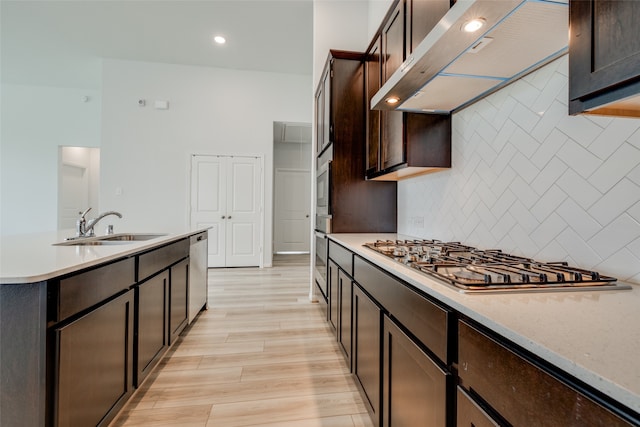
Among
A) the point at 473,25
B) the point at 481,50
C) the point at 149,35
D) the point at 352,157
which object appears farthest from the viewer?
the point at 149,35

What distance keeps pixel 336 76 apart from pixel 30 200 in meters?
6.59

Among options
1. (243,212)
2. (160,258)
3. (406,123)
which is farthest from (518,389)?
(243,212)

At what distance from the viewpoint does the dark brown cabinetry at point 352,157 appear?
2641 mm

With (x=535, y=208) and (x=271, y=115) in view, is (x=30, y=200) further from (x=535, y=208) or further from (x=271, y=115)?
(x=535, y=208)

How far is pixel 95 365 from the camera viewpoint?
1.15 metres

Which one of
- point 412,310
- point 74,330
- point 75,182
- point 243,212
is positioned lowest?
point 74,330

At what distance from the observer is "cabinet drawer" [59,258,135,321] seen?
99cm

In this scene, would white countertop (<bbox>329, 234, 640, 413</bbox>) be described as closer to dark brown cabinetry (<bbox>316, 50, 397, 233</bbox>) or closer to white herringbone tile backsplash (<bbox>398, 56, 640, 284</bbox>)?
white herringbone tile backsplash (<bbox>398, 56, 640, 284</bbox>)

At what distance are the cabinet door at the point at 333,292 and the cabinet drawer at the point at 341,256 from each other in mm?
72

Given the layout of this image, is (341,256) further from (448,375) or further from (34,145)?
(34,145)

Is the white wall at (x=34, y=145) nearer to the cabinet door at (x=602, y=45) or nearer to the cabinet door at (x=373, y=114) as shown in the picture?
the cabinet door at (x=373, y=114)

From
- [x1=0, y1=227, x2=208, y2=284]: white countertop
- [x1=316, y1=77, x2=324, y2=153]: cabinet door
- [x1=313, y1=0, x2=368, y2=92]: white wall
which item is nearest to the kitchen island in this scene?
[x1=0, y1=227, x2=208, y2=284]: white countertop

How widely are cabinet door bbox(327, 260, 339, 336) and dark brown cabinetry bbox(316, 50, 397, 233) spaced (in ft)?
1.36

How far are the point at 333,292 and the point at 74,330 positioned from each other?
5.22ft
